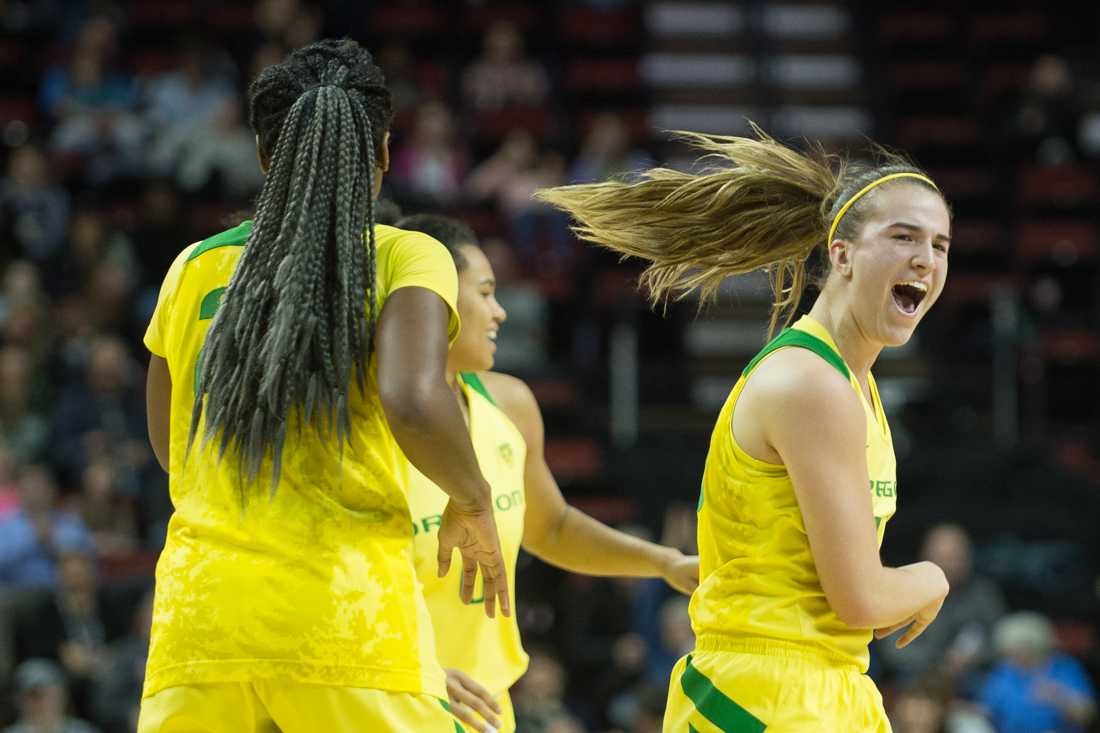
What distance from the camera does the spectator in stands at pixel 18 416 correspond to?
8.98m

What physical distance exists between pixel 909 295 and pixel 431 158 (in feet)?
26.3

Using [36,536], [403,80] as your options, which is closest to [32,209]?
[36,536]

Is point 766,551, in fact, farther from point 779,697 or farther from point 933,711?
Answer: point 933,711

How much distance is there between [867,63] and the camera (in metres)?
13.8

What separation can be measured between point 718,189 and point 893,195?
421mm

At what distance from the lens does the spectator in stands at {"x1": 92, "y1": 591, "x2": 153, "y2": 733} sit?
753 centimetres

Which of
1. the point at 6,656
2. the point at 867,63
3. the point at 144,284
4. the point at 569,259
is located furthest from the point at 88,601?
the point at 867,63

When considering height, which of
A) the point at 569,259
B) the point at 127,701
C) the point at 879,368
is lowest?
the point at 127,701

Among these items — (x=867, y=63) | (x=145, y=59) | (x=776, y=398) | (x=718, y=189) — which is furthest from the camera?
(x=867, y=63)

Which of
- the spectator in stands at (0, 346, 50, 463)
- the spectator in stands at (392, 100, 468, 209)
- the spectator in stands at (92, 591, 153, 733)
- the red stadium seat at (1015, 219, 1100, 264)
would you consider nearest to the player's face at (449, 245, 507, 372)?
the spectator in stands at (92, 591, 153, 733)

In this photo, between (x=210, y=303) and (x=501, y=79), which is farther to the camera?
(x=501, y=79)

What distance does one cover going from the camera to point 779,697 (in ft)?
10.4

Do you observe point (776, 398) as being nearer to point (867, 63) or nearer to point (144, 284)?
point (144, 284)

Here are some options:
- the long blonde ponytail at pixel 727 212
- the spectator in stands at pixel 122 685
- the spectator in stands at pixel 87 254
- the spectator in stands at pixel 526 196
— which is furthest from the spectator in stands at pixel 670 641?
the long blonde ponytail at pixel 727 212
